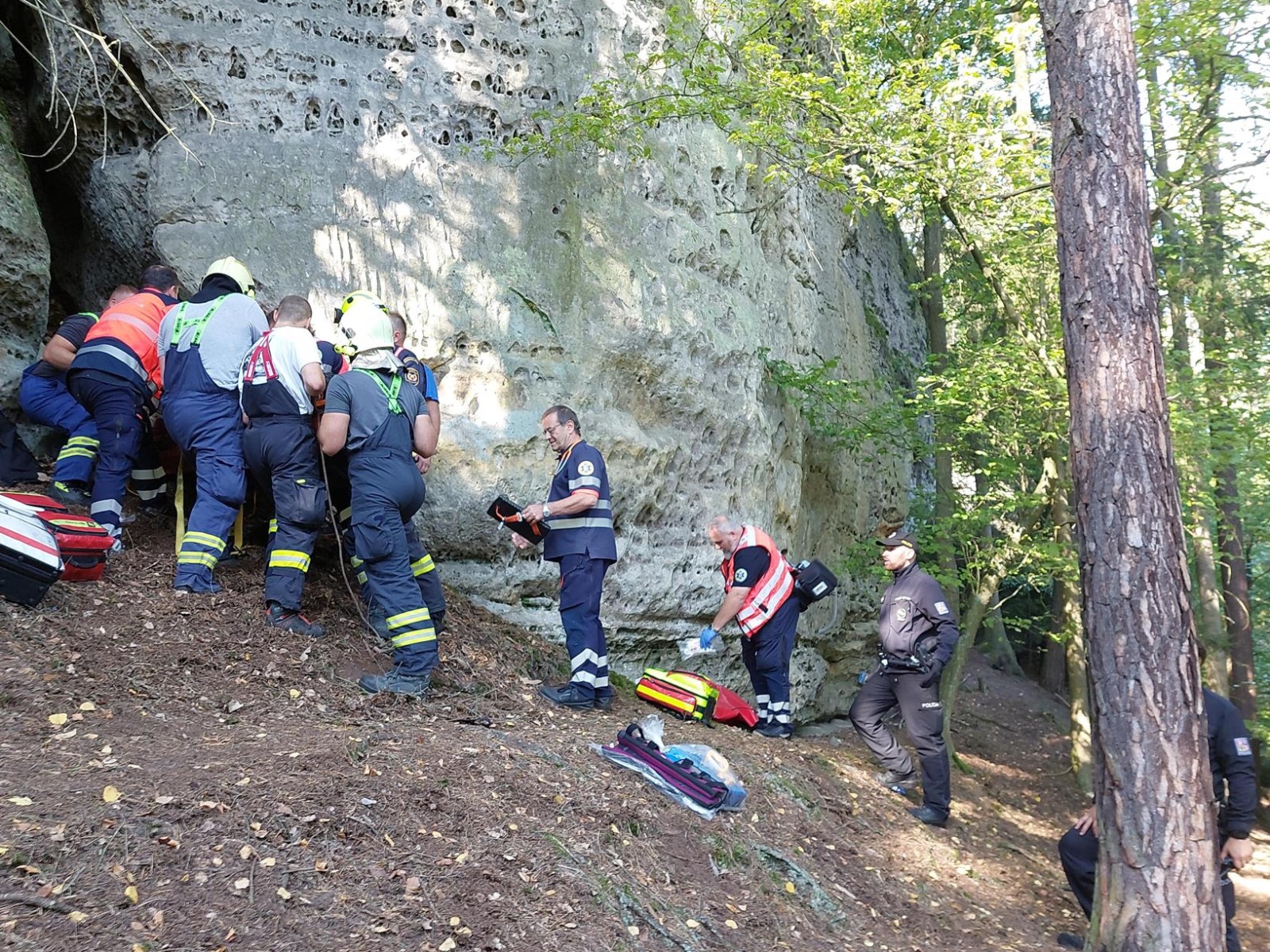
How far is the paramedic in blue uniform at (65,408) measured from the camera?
6961 mm

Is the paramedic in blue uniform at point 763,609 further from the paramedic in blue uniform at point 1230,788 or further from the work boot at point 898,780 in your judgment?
the paramedic in blue uniform at point 1230,788

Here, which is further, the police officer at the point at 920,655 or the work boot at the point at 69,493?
the police officer at the point at 920,655

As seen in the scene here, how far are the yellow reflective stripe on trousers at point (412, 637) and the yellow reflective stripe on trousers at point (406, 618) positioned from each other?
57 millimetres

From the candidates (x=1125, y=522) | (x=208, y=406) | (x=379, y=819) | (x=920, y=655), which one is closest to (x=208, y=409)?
(x=208, y=406)

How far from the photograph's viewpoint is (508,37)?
891 cm

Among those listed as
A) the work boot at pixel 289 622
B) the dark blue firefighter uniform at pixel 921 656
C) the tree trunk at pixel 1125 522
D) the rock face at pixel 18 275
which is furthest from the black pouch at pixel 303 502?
the tree trunk at pixel 1125 522

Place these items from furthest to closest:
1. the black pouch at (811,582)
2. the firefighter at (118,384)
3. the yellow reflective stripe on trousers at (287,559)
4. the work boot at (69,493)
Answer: the black pouch at (811,582), the work boot at (69,493), the firefighter at (118,384), the yellow reflective stripe on trousers at (287,559)

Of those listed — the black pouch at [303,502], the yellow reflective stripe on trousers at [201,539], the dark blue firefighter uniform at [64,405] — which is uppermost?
the dark blue firefighter uniform at [64,405]

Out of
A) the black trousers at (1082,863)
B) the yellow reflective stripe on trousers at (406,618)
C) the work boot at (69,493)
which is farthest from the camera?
the work boot at (69,493)

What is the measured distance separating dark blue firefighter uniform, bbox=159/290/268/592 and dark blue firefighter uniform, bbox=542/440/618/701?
7.39 ft

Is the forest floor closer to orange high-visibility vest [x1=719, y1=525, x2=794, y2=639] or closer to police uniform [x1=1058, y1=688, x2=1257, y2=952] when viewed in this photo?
orange high-visibility vest [x1=719, y1=525, x2=794, y2=639]

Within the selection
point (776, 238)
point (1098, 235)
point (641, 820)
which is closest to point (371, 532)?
point (641, 820)

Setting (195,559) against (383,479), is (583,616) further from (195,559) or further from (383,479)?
(195,559)

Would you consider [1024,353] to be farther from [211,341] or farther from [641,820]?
[211,341]
